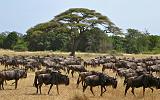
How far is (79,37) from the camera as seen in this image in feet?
224

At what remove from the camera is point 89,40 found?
9669cm

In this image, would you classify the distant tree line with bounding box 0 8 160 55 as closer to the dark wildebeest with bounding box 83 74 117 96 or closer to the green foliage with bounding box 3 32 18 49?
the green foliage with bounding box 3 32 18 49

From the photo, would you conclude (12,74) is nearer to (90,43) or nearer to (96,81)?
(96,81)

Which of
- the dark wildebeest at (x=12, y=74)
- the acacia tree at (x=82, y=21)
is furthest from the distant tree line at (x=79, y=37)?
the dark wildebeest at (x=12, y=74)

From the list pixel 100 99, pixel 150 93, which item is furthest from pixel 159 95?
pixel 100 99

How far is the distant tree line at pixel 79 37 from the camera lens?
65.8m

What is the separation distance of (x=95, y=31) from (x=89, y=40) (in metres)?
28.1

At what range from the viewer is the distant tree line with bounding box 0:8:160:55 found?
65.8 m

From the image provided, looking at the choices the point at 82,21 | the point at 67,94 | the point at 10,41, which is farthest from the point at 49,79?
the point at 10,41

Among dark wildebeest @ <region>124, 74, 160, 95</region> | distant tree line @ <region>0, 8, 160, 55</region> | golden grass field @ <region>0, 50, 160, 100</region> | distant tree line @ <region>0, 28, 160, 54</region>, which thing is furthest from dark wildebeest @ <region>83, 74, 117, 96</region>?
distant tree line @ <region>0, 28, 160, 54</region>

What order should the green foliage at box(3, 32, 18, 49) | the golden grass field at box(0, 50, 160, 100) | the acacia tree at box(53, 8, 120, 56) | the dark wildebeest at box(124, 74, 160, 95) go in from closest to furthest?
the golden grass field at box(0, 50, 160, 100), the dark wildebeest at box(124, 74, 160, 95), the acacia tree at box(53, 8, 120, 56), the green foliage at box(3, 32, 18, 49)

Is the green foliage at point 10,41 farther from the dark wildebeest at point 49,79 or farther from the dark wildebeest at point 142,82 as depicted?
the dark wildebeest at point 142,82

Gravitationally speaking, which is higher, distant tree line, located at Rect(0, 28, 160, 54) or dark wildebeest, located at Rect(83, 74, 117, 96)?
distant tree line, located at Rect(0, 28, 160, 54)

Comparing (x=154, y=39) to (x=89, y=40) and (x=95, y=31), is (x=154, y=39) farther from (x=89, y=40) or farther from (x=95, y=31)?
(x=95, y=31)
